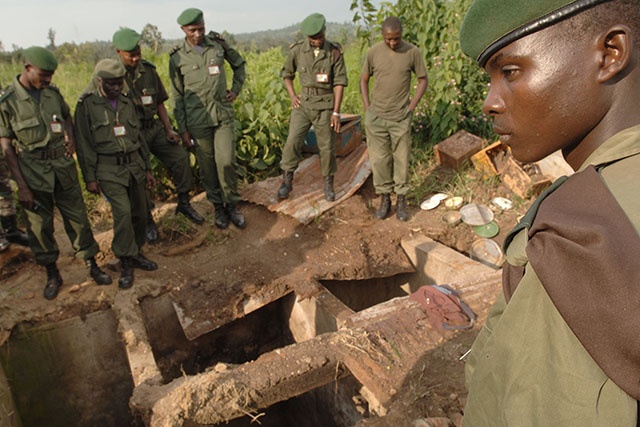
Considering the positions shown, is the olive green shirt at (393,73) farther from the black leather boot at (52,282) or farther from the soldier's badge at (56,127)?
the black leather boot at (52,282)

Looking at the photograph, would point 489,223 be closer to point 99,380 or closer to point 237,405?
point 237,405

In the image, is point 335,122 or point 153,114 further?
point 335,122

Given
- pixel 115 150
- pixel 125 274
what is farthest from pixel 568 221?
pixel 125 274

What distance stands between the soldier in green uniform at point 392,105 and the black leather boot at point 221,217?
1.73 metres

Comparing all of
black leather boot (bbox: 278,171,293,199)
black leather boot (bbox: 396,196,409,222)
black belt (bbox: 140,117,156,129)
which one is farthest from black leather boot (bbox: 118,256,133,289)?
black leather boot (bbox: 396,196,409,222)

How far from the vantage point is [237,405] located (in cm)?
281

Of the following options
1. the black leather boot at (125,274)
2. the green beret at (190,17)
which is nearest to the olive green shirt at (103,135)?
the black leather boot at (125,274)

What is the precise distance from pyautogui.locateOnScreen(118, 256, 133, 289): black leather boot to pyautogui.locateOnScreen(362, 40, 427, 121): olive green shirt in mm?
2903

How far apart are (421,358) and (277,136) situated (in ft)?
13.0

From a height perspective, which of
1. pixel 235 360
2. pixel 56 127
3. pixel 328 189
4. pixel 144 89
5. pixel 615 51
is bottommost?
pixel 235 360

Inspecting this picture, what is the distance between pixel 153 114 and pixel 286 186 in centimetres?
164

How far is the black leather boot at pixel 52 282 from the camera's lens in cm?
411

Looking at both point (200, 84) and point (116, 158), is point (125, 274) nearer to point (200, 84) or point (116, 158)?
point (116, 158)

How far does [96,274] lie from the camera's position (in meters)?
4.31
